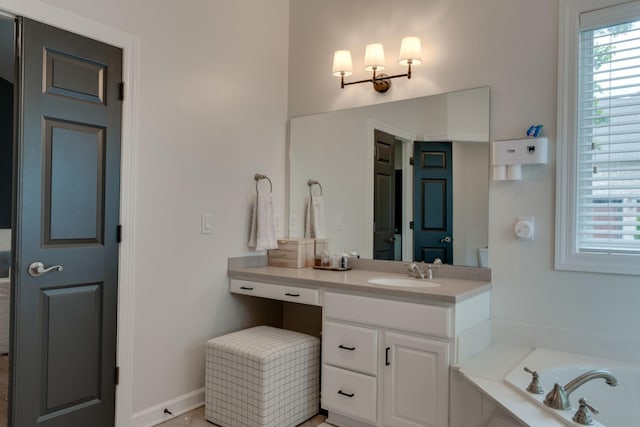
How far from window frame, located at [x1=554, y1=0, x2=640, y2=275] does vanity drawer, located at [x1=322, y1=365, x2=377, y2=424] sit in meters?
1.18

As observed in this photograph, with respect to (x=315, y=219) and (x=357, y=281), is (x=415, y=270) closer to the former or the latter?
(x=357, y=281)

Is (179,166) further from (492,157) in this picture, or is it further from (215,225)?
(492,157)

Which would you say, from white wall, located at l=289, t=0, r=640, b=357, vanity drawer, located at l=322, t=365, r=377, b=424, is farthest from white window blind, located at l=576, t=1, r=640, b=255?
vanity drawer, located at l=322, t=365, r=377, b=424

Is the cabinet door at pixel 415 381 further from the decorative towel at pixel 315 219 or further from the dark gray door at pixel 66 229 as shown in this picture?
the dark gray door at pixel 66 229

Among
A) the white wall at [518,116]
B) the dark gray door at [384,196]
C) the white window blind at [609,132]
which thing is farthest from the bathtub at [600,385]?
the dark gray door at [384,196]

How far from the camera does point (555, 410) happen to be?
1.58 m

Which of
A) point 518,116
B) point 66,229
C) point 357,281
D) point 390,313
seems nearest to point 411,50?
point 518,116

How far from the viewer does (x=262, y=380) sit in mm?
2301

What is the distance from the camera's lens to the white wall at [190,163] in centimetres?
244

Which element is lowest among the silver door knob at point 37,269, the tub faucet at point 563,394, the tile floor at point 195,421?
the tile floor at point 195,421

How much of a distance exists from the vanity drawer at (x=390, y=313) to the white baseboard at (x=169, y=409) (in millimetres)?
999

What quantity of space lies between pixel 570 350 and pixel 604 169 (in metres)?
0.92

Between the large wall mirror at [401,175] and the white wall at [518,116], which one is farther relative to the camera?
the large wall mirror at [401,175]

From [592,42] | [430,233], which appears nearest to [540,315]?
[430,233]
